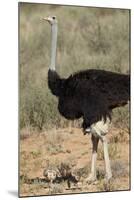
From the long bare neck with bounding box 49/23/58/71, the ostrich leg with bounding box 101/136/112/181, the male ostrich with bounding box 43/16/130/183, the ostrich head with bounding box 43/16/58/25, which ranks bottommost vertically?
the ostrich leg with bounding box 101/136/112/181

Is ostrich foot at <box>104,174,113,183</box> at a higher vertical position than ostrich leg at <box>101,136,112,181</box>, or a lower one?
lower

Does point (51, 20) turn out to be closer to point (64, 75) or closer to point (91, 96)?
point (64, 75)

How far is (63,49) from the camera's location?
13.0ft

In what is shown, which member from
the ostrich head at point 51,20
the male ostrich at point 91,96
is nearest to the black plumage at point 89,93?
the male ostrich at point 91,96

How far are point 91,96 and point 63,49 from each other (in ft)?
1.14

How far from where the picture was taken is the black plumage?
397cm

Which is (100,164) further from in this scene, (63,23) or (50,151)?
(63,23)

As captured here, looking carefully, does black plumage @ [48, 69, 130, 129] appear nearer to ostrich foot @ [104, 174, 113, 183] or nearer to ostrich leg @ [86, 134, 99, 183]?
ostrich leg @ [86, 134, 99, 183]

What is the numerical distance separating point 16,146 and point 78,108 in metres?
0.47

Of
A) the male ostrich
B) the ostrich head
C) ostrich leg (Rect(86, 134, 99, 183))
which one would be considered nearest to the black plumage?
the male ostrich

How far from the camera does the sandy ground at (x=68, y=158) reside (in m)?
3.86

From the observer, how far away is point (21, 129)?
384 cm

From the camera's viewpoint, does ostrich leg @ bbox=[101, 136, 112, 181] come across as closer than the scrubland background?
No

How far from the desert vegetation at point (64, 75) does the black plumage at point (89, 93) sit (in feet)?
0.13
